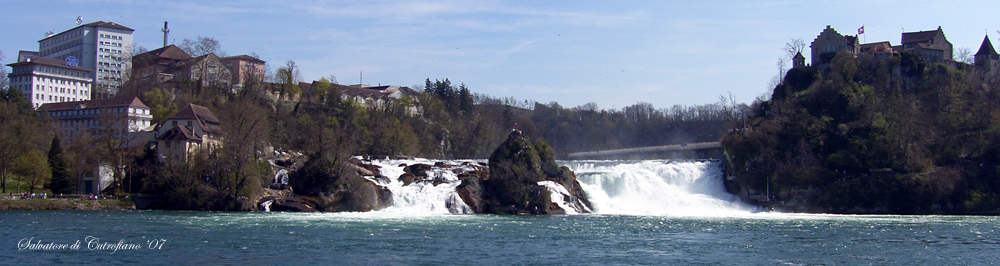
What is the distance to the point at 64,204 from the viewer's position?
53.0 meters

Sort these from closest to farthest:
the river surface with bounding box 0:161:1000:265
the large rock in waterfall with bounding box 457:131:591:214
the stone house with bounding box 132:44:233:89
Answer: the river surface with bounding box 0:161:1000:265 < the large rock in waterfall with bounding box 457:131:591:214 < the stone house with bounding box 132:44:233:89

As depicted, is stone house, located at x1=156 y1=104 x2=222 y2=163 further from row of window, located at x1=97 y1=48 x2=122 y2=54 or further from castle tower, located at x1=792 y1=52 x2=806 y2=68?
castle tower, located at x1=792 y1=52 x2=806 y2=68

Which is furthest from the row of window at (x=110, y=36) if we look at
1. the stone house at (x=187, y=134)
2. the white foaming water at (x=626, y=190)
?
the white foaming water at (x=626, y=190)

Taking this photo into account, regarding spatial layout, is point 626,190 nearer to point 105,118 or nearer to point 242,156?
point 242,156

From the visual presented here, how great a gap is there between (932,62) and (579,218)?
148ft

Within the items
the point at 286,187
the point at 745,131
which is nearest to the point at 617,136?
the point at 745,131

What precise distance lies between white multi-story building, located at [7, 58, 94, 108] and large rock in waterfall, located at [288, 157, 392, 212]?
4729cm

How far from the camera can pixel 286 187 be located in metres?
57.3

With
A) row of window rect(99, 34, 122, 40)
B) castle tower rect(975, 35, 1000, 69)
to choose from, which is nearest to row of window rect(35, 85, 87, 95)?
row of window rect(99, 34, 122, 40)

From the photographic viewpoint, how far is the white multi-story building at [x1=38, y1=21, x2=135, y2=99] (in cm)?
10112

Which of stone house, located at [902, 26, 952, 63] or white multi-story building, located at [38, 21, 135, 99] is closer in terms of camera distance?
stone house, located at [902, 26, 952, 63]

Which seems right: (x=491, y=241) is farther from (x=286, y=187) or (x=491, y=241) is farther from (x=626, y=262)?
(x=286, y=187)

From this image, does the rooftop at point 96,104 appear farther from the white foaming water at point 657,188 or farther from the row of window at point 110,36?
the white foaming water at point 657,188

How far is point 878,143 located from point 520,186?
2896 centimetres
